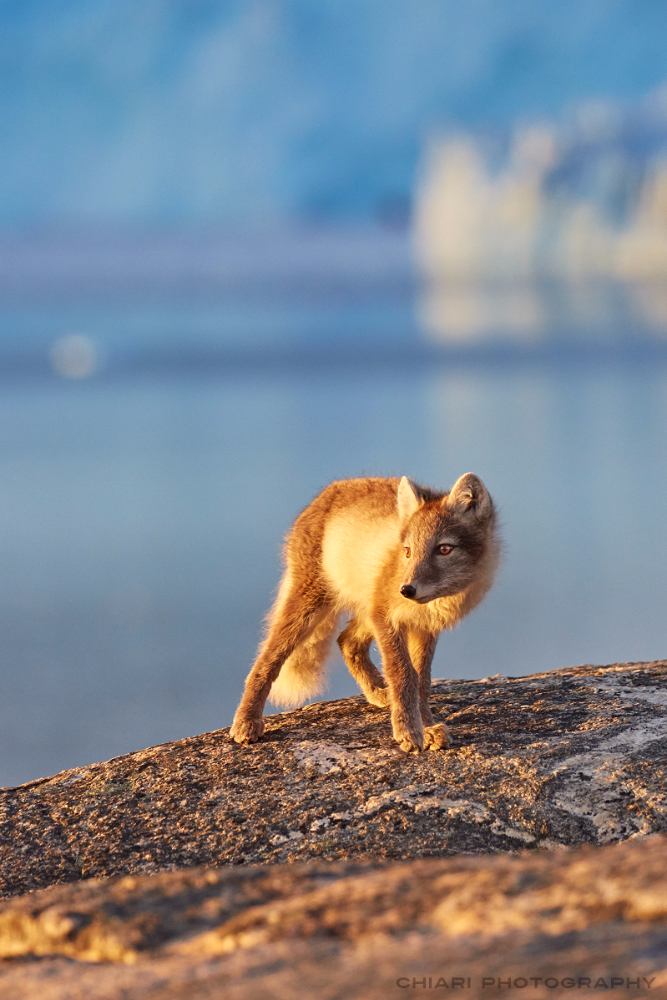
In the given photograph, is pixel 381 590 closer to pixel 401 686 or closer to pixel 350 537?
pixel 350 537

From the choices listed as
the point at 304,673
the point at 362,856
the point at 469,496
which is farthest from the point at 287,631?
the point at 362,856

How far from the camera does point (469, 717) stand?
588 centimetres

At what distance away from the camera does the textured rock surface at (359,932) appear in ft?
6.45

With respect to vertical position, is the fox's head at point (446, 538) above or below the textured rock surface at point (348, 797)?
above

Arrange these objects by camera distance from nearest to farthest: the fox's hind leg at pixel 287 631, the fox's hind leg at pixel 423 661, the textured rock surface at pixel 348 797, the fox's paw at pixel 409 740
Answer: the textured rock surface at pixel 348 797 < the fox's paw at pixel 409 740 < the fox's hind leg at pixel 423 661 < the fox's hind leg at pixel 287 631

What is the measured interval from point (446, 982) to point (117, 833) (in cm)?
317

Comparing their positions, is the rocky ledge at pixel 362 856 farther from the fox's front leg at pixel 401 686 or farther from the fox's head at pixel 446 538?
the fox's head at pixel 446 538

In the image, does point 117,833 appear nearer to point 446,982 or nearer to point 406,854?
point 406,854

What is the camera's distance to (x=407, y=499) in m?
5.74

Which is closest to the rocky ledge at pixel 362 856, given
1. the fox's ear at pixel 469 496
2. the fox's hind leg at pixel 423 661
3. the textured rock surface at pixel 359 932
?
the textured rock surface at pixel 359 932

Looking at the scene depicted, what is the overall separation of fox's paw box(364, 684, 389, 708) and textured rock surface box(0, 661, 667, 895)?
1.25 ft

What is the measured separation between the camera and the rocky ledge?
6.91 feet

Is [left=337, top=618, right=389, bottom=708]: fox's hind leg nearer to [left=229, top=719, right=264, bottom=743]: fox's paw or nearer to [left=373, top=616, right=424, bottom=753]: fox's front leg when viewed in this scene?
[left=373, top=616, right=424, bottom=753]: fox's front leg

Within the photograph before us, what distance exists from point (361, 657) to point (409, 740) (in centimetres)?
123
